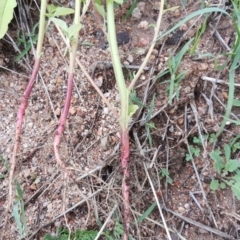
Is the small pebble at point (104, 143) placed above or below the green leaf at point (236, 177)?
above

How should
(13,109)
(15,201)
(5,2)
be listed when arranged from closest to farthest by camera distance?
(5,2), (15,201), (13,109)

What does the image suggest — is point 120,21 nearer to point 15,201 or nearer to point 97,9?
point 97,9

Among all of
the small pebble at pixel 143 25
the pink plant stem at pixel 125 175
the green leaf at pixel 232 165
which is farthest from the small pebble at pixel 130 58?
the green leaf at pixel 232 165

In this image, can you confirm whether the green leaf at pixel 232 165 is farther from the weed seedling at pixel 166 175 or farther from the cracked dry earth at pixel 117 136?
the weed seedling at pixel 166 175

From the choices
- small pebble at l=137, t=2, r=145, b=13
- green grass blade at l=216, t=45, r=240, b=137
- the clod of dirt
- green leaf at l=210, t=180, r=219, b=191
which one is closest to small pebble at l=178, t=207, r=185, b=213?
green leaf at l=210, t=180, r=219, b=191

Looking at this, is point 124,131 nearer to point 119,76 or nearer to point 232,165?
point 119,76

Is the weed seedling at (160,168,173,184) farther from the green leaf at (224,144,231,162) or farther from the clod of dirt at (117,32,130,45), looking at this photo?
the clod of dirt at (117,32,130,45)

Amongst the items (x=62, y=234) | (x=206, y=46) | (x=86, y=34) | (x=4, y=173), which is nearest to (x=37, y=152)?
(x=4, y=173)
